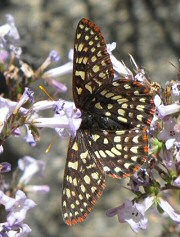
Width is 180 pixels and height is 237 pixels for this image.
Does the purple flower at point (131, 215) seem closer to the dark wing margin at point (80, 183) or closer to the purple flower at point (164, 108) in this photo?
the dark wing margin at point (80, 183)

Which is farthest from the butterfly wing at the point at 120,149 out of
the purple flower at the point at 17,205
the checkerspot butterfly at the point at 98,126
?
the purple flower at the point at 17,205

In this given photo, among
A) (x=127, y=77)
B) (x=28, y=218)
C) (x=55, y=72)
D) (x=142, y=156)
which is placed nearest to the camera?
(x=142, y=156)

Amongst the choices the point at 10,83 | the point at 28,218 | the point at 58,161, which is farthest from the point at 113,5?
the point at 10,83

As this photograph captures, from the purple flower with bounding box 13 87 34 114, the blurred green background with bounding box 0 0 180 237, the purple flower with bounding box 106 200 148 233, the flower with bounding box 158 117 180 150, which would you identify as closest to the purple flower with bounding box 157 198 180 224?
the purple flower with bounding box 106 200 148 233

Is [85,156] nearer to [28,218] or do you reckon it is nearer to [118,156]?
[118,156]

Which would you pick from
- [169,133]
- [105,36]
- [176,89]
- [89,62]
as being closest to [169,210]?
[169,133]

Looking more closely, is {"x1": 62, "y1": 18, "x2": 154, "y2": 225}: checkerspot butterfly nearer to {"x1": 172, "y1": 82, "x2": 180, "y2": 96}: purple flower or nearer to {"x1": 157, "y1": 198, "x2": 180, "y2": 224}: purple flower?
{"x1": 172, "y1": 82, "x2": 180, "y2": 96}: purple flower

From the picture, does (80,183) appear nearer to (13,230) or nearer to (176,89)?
(13,230)
